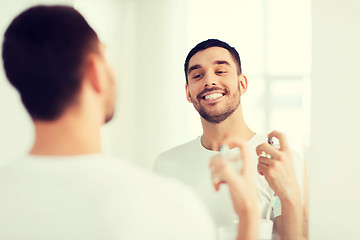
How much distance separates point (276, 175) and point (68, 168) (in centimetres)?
68

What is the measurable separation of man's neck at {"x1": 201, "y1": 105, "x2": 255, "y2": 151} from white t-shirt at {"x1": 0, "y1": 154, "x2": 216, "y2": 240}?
1.53 ft

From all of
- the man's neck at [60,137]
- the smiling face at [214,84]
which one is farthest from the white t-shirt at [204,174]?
the man's neck at [60,137]

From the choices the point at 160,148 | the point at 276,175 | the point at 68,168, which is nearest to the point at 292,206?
the point at 276,175

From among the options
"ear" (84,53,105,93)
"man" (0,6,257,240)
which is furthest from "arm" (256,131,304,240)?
"ear" (84,53,105,93)

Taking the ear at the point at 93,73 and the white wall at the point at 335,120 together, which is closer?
the ear at the point at 93,73

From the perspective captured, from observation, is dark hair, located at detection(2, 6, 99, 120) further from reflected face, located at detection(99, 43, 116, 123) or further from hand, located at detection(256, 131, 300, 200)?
hand, located at detection(256, 131, 300, 200)

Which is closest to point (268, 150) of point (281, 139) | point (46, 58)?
point (281, 139)

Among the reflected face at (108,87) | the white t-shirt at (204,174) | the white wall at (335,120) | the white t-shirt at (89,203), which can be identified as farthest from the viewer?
the white wall at (335,120)

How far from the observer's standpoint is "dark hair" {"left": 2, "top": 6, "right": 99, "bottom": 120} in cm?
74

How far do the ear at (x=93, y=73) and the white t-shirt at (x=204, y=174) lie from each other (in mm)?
468

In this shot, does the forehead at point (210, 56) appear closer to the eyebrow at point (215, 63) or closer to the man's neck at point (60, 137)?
the eyebrow at point (215, 63)

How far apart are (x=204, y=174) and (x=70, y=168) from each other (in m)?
0.52

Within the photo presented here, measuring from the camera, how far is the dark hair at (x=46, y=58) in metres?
0.74

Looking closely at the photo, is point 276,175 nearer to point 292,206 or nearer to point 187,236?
point 292,206
